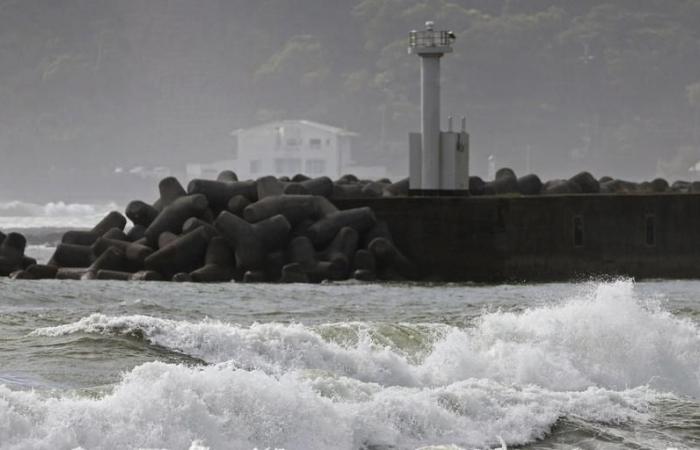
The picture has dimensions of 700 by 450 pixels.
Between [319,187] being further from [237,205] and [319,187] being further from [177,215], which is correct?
[177,215]

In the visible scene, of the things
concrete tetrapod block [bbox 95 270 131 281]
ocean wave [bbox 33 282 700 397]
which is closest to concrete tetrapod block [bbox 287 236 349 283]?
concrete tetrapod block [bbox 95 270 131 281]

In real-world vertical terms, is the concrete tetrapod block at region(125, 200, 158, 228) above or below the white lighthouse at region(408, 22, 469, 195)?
below

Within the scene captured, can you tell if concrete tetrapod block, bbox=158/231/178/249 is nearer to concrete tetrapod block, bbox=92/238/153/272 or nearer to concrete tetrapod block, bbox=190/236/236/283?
concrete tetrapod block, bbox=92/238/153/272

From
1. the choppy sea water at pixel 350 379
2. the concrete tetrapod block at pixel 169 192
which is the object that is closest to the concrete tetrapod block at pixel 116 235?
the concrete tetrapod block at pixel 169 192

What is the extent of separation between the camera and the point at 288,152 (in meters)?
86.8

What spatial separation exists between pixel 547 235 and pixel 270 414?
13.6 metres

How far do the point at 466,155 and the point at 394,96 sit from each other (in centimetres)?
7392

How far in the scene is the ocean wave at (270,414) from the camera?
291 inches

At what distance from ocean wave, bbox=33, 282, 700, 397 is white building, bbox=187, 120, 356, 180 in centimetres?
7341

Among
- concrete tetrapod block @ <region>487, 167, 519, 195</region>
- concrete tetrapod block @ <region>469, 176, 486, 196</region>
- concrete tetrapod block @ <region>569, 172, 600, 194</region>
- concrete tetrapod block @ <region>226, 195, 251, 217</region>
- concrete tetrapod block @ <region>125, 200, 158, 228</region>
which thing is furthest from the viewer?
concrete tetrapod block @ <region>569, 172, 600, 194</region>

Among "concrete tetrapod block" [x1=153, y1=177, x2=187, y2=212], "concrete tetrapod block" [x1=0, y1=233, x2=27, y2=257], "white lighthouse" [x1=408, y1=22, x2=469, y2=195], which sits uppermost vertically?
"white lighthouse" [x1=408, y1=22, x2=469, y2=195]

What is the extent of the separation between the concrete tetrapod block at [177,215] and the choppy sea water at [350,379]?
5.48 meters

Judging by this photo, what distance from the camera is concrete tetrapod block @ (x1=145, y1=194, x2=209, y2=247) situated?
21328 mm

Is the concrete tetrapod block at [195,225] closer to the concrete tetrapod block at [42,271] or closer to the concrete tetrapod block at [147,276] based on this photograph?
the concrete tetrapod block at [147,276]
